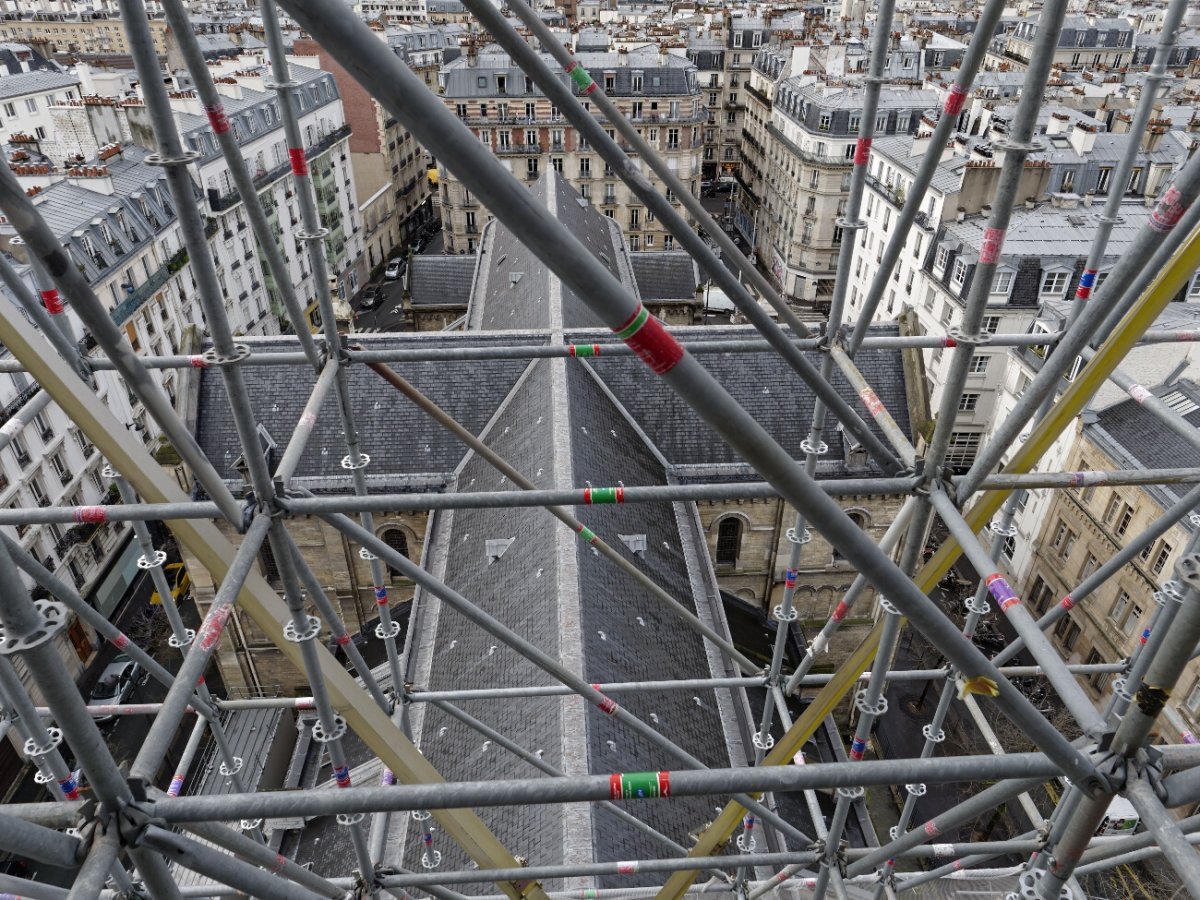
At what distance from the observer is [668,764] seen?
20.4 meters

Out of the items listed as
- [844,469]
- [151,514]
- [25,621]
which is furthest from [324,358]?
[844,469]

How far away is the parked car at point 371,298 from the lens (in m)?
70.4

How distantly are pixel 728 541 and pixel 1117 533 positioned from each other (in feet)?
48.2

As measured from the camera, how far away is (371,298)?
235ft

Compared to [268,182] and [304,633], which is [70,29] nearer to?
[268,182]

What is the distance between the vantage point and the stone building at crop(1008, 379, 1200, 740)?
31578 millimetres

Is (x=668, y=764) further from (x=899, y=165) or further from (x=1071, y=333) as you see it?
(x=899, y=165)

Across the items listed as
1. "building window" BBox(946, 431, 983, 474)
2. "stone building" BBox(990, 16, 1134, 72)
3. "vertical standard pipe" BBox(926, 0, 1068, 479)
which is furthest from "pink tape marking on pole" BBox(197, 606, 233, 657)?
"stone building" BBox(990, 16, 1134, 72)

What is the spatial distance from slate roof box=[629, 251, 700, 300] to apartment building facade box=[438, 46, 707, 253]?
13942 mm

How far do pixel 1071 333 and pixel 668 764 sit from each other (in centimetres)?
1406

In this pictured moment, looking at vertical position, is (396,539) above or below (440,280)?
below

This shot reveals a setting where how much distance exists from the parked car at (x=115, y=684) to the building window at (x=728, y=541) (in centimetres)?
2344

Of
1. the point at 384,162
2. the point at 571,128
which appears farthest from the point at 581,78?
the point at 384,162

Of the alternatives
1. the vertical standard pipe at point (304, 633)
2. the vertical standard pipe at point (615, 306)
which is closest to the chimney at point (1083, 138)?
the vertical standard pipe at point (615, 306)
